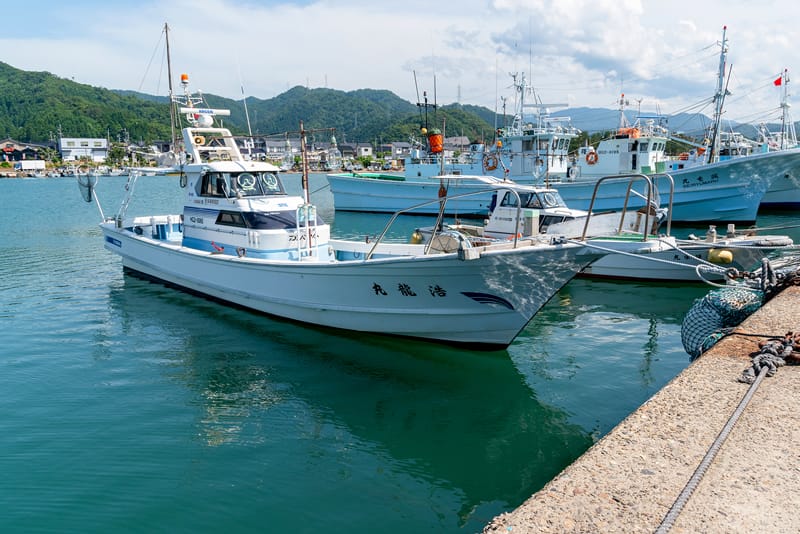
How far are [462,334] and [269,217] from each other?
18.3 ft

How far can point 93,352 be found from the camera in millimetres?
10359

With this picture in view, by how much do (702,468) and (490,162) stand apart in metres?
28.5

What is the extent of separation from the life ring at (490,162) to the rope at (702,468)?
27.0 meters

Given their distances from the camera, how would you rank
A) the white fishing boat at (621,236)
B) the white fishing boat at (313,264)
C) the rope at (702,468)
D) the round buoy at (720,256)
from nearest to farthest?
the rope at (702,468), the white fishing boat at (313,264), the round buoy at (720,256), the white fishing boat at (621,236)

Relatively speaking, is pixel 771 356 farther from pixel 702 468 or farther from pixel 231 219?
pixel 231 219

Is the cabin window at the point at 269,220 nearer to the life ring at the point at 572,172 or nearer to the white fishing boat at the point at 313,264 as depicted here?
the white fishing boat at the point at 313,264

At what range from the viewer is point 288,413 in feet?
25.6

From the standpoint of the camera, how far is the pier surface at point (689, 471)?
10.4ft

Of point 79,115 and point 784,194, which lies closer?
point 784,194

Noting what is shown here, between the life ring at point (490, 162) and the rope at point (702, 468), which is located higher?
the life ring at point (490, 162)

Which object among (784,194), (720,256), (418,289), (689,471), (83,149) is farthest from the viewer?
(83,149)

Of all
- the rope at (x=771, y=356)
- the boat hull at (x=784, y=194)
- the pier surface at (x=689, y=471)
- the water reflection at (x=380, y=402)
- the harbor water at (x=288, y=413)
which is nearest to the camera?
the pier surface at (x=689, y=471)

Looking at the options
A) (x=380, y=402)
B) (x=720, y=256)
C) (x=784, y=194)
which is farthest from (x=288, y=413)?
(x=784, y=194)

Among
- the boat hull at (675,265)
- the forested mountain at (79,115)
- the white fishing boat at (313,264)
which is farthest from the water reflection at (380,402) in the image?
the forested mountain at (79,115)
